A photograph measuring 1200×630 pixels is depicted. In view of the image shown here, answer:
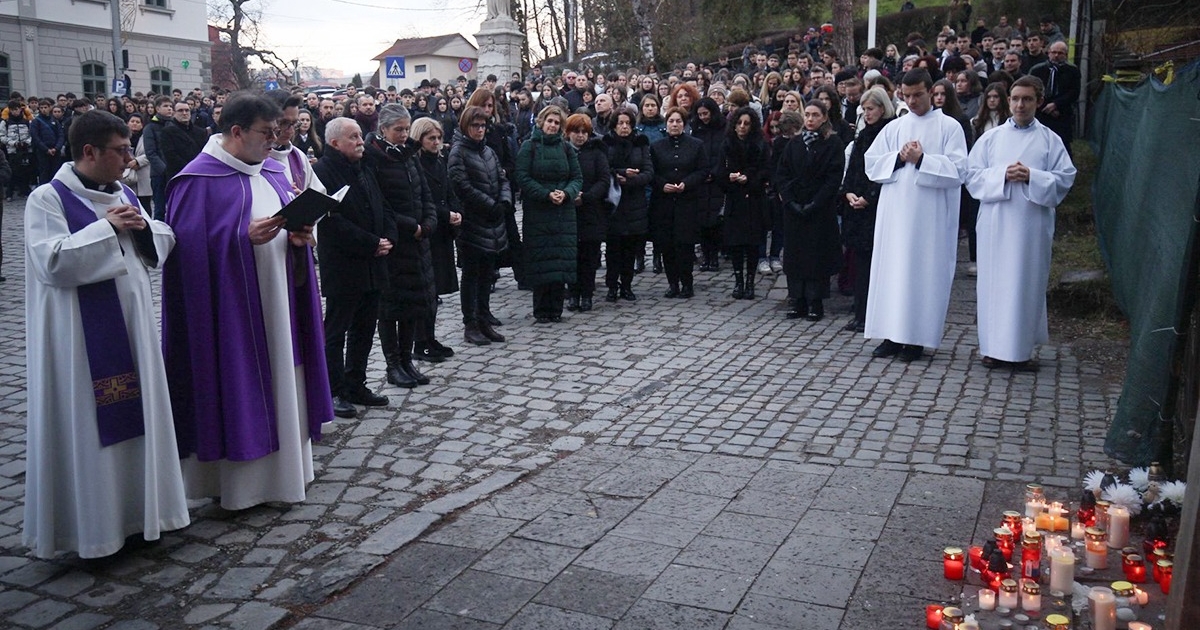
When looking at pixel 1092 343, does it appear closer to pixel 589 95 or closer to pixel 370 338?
pixel 370 338

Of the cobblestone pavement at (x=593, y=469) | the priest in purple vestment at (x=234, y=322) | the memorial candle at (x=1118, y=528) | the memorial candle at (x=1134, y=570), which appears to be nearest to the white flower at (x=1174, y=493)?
the memorial candle at (x=1118, y=528)

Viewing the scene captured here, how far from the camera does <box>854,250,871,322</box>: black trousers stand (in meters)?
9.82

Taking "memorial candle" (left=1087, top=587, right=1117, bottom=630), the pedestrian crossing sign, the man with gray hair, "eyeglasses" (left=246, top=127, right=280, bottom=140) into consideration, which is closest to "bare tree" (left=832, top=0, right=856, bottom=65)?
the pedestrian crossing sign

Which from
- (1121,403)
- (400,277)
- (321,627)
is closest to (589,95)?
(400,277)

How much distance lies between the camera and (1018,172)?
27.7 feet

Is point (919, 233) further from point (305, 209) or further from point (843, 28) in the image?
point (843, 28)

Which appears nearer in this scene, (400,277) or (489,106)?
(400,277)

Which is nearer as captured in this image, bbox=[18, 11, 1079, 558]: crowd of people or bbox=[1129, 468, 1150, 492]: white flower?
bbox=[18, 11, 1079, 558]: crowd of people

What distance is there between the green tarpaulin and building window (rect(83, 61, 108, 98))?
38.0m

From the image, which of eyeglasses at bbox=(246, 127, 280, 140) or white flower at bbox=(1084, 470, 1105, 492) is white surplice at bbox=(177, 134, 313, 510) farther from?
white flower at bbox=(1084, 470, 1105, 492)

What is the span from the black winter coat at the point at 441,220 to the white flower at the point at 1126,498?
5.23 metres

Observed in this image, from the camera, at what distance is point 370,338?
770cm

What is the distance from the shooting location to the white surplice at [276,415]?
558 cm

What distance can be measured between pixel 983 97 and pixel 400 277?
6491mm
